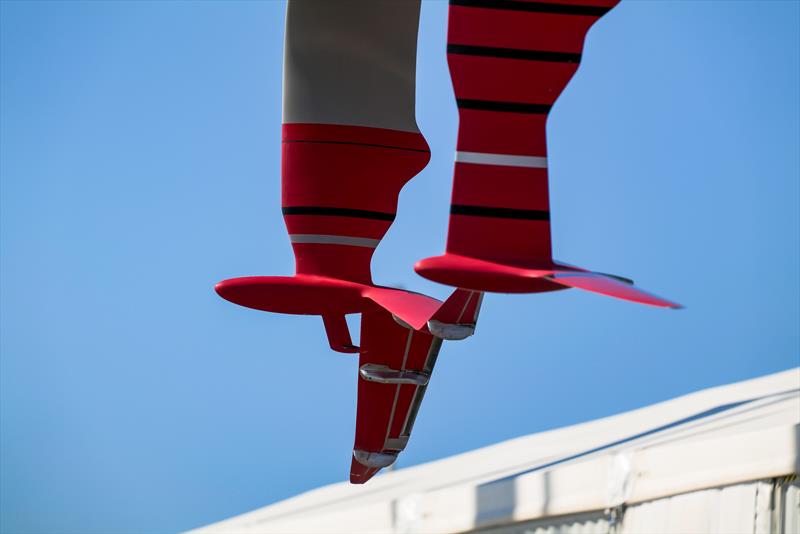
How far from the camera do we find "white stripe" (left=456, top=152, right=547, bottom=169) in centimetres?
409

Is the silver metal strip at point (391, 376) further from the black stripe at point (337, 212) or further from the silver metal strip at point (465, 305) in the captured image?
the silver metal strip at point (465, 305)

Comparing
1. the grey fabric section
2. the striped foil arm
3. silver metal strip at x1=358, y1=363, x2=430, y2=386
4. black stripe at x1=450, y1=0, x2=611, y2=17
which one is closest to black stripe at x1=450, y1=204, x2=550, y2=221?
the striped foil arm

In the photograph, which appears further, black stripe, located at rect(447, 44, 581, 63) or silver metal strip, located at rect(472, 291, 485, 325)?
silver metal strip, located at rect(472, 291, 485, 325)

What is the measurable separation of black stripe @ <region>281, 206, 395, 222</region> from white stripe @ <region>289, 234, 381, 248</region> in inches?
4.2

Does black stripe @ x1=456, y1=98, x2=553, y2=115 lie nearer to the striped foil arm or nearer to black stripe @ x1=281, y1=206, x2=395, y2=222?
the striped foil arm

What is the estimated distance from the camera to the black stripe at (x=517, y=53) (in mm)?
3975

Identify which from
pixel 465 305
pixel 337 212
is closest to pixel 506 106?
pixel 465 305

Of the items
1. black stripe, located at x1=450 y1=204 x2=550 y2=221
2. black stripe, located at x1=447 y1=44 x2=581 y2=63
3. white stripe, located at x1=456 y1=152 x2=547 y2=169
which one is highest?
black stripe, located at x1=447 y1=44 x2=581 y2=63

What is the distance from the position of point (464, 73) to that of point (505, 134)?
0.27 meters

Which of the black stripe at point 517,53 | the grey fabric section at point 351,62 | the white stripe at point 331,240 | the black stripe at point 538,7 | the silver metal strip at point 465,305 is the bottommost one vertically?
the silver metal strip at point 465,305

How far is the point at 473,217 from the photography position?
13.5 feet

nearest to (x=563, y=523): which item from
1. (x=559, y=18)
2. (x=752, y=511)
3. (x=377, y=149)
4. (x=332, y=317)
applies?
(x=752, y=511)

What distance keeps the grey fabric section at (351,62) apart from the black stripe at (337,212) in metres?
0.42

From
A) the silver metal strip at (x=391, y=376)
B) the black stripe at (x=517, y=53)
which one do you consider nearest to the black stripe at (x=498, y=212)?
the black stripe at (x=517, y=53)
